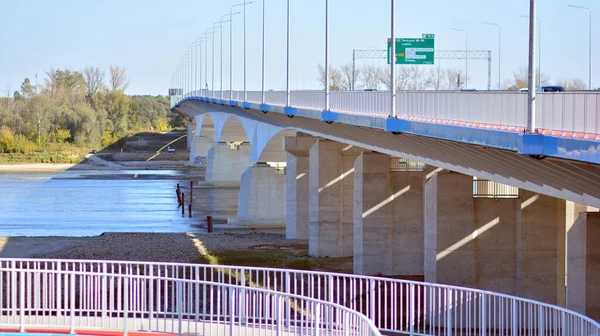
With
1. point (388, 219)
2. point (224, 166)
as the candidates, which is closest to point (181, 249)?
point (388, 219)

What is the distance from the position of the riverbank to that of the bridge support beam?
0.76 meters

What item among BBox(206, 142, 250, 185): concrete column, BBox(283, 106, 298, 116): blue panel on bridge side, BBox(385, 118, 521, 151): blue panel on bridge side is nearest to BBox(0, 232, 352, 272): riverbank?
BBox(283, 106, 298, 116): blue panel on bridge side

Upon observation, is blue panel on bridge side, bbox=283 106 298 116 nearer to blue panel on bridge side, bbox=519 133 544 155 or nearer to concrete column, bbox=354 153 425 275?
concrete column, bbox=354 153 425 275

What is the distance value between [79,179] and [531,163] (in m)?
85.8

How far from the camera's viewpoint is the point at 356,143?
38438mm

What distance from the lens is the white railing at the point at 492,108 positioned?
18.1m

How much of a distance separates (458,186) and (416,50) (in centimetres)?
1683

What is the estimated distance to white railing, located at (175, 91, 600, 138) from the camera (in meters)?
18.1

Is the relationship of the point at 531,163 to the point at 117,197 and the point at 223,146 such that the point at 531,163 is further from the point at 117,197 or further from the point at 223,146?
the point at 223,146

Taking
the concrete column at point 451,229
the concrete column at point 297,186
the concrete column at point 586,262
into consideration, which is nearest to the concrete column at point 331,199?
the concrete column at point 297,186

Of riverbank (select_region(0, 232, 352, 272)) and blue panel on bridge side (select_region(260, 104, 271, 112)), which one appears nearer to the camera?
riverbank (select_region(0, 232, 352, 272))

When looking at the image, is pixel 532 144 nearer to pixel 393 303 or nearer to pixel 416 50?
pixel 393 303

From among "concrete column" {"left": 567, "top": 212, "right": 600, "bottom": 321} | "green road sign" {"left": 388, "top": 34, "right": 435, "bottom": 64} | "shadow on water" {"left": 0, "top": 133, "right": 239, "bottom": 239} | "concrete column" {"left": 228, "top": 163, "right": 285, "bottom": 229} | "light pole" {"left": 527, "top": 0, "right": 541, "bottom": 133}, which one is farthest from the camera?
"concrete column" {"left": 228, "top": 163, "right": 285, "bottom": 229}

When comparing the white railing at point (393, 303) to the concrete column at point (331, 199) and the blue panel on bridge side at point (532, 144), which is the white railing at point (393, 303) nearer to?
the blue panel on bridge side at point (532, 144)
